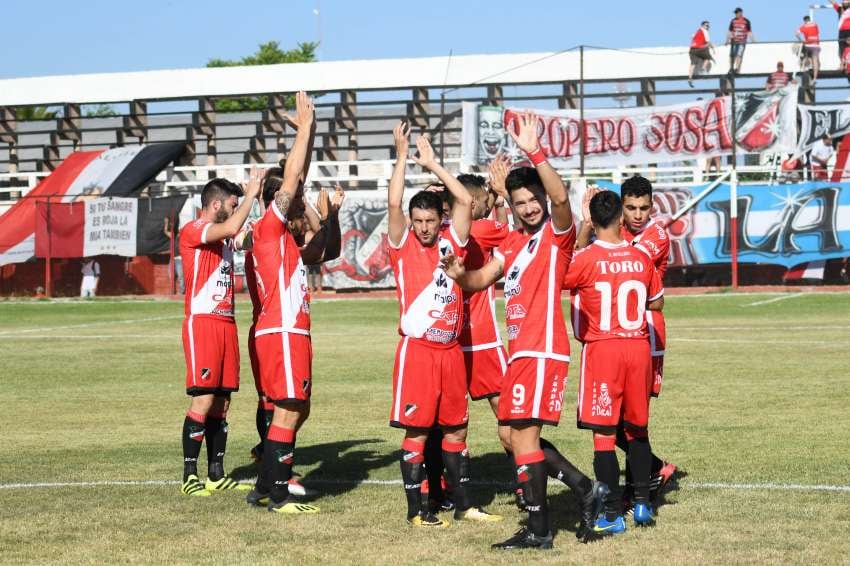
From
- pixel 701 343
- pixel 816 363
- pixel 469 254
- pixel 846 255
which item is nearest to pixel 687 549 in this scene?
pixel 469 254

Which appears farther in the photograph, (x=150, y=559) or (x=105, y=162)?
(x=105, y=162)

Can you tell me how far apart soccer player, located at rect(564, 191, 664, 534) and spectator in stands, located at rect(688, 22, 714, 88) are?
34900mm

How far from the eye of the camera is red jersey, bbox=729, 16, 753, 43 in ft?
131

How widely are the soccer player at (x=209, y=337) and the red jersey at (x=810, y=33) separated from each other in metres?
34.0

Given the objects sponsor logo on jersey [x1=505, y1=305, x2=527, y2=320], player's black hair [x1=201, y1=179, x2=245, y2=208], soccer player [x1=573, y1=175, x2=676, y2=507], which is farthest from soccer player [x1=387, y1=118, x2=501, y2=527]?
player's black hair [x1=201, y1=179, x2=245, y2=208]

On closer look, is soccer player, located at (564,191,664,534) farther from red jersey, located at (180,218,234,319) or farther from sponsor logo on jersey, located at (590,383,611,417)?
red jersey, located at (180,218,234,319)

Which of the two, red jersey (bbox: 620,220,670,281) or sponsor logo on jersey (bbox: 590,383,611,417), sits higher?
red jersey (bbox: 620,220,670,281)

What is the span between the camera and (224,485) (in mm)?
9422

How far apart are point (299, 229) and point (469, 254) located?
5.68ft

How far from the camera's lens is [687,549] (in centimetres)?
723

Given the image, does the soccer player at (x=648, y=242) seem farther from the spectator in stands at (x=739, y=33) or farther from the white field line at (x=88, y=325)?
the spectator in stands at (x=739, y=33)

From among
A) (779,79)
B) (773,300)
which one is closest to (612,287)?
(773,300)

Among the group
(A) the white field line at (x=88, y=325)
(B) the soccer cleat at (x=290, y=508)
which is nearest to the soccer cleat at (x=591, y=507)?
(B) the soccer cleat at (x=290, y=508)

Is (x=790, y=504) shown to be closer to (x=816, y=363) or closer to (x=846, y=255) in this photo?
(x=816, y=363)
